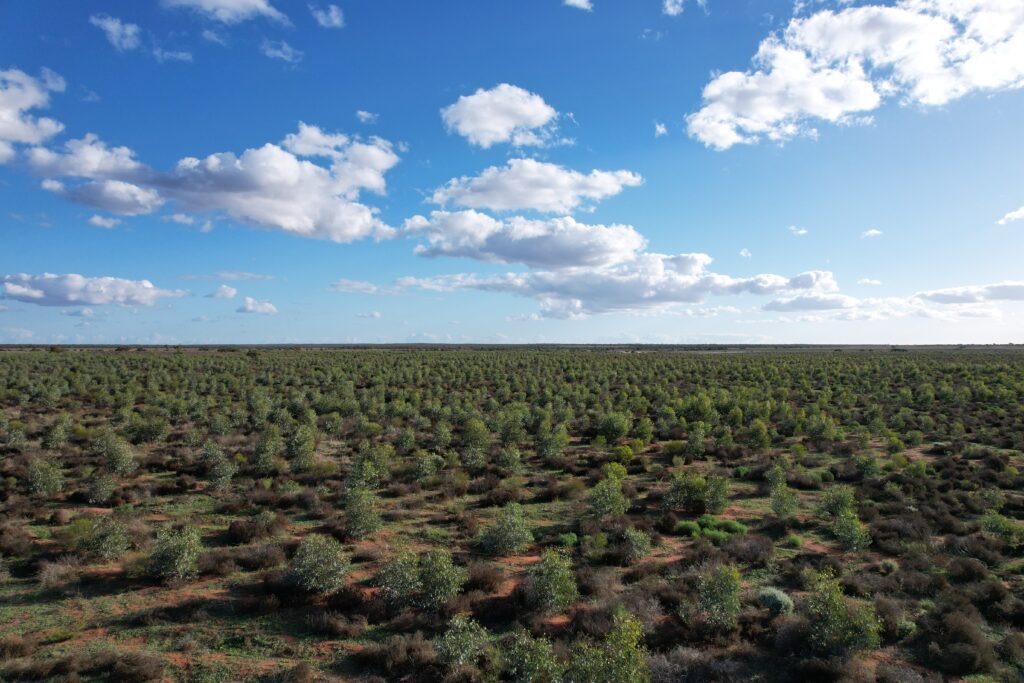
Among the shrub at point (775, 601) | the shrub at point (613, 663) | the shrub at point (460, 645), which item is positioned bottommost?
the shrub at point (775, 601)

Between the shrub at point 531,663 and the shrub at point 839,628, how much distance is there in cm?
560

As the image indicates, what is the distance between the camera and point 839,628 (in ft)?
34.5

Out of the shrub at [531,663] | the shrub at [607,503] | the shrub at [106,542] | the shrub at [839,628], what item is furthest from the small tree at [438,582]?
the shrub at [106,542]

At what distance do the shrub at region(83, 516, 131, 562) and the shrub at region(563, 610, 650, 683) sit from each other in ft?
43.5

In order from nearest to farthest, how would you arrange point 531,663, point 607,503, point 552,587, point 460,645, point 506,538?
point 531,663
point 460,645
point 552,587
point 506,538
point 607,503

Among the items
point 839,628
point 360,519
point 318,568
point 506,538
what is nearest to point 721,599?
point 839,628

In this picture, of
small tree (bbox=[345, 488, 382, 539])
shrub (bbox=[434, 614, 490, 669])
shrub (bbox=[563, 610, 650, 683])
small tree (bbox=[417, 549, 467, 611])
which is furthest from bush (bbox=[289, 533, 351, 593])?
shrub (bbox=[563, 610, 650, 683])

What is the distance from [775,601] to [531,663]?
268 inches

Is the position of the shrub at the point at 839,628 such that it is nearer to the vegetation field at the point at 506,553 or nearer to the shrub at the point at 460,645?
the vegetation field at the point at 506,553

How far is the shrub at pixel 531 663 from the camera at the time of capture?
909 centimetres

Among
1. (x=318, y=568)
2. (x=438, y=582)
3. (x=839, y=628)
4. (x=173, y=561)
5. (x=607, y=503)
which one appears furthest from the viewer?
(x=607, y=503)

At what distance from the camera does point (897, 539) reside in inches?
645

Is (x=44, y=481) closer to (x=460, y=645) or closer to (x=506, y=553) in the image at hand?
(x=506, y=553)

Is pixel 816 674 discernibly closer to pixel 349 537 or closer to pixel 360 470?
pixel 349 537
